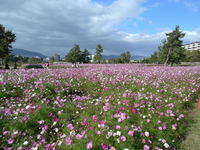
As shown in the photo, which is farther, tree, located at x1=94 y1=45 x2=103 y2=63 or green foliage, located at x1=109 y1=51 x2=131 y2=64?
green foliage, located at x1=109 y1=51 x2=131 y2=64

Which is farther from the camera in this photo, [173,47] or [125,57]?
[125,57]

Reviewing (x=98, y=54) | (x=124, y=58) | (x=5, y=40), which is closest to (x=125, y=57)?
(x=124, y=58)

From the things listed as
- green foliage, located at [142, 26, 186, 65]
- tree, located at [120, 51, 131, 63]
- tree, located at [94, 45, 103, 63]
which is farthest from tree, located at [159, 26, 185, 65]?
tree, located at [120, 51, 131, 63]

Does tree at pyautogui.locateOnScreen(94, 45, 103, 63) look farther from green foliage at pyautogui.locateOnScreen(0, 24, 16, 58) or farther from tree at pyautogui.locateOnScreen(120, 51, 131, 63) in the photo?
green foliage at pyautogui.locateOnScreen(0, 24, 16, 58)

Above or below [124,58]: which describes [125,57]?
above

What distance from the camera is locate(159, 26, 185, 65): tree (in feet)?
129

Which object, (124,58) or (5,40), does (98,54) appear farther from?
(5,40)

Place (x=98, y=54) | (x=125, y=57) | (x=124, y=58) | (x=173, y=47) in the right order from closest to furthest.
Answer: (x=173, y=47) < (x=98, y=54) < (x=124, y=58) < (x=125, y=57)

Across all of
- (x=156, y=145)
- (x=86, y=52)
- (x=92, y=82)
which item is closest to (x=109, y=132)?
(x=156, y=145)

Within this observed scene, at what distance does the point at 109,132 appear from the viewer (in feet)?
9.70

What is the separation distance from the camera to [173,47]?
135ft

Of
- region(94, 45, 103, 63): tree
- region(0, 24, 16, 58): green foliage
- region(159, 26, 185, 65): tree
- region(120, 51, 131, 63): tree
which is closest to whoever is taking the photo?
region(0, 24, 16, 58): green foliage

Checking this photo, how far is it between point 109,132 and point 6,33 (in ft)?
122

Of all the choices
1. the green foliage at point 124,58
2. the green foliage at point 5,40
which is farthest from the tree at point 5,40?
the green foliage at point 124,58
